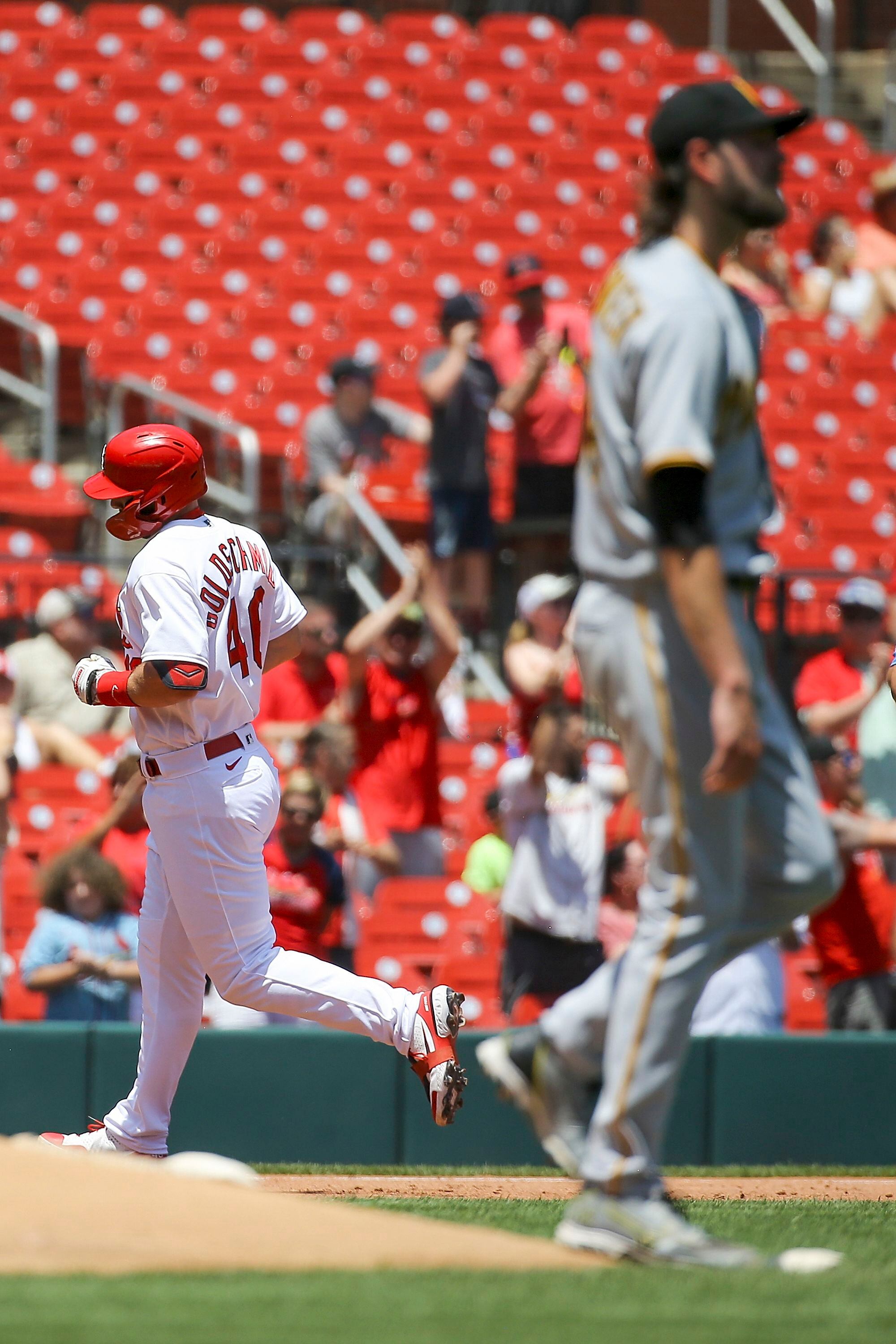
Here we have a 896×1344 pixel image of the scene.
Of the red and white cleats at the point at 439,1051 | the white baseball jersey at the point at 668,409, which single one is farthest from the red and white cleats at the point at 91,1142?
the white baseball jersey at the point at 668,409

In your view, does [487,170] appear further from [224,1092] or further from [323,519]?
[224,1092]

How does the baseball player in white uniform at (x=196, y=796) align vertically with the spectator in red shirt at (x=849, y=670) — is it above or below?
above

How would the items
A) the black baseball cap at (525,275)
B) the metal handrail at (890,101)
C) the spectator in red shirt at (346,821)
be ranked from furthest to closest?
1. the metal handrail at (890,101)
2. the black baseball cap at (525,275)
3. the spectator in red shirt at (346,821)

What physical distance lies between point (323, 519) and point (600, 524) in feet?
20.5

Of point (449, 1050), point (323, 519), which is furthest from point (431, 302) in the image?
point (449, 1050)

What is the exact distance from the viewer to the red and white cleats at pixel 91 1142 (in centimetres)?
436

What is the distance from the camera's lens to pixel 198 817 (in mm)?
4145

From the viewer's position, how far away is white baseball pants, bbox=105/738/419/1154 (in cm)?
416

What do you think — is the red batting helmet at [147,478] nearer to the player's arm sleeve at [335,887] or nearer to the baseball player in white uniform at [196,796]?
the baseball player in white uniform at [196,796]

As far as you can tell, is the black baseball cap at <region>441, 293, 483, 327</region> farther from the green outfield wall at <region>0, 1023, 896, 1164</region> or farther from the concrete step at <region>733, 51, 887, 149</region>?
the concrete step at <region>733, 51, 887, 149</region>

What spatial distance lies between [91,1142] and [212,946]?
1.97 ft

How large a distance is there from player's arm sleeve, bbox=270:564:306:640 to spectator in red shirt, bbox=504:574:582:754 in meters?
3.40

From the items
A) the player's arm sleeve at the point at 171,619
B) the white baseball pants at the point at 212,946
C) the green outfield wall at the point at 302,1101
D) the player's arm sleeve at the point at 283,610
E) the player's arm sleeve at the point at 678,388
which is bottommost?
the green outfield wall at the point at 302,1101

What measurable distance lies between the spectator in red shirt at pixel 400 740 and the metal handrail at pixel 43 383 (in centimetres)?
331
